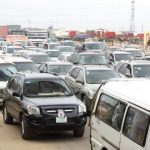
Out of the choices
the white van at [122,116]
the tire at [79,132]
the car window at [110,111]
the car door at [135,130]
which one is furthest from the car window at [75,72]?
the car door at [135,130]

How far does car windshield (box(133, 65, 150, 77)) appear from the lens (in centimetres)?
1828

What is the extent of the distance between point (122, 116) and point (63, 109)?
457 centimetres

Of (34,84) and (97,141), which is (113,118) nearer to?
(97,141)

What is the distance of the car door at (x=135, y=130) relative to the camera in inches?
243

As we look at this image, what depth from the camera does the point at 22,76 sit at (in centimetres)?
1341

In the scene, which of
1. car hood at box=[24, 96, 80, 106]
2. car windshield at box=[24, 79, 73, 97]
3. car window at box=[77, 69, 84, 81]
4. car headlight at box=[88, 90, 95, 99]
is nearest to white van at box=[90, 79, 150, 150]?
car hood at box=[24, 96, 80, 106]

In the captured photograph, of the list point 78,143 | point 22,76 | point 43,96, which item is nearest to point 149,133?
point 78,143

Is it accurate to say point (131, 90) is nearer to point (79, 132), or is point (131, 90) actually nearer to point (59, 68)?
point (79, 132)

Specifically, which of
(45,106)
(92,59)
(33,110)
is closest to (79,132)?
(45,106)

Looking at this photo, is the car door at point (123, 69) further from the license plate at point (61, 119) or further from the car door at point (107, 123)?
the car door at point (107, 123)

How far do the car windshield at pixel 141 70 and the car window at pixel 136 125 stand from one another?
37.6ft

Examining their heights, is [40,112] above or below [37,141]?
above

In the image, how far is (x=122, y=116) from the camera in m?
7.10

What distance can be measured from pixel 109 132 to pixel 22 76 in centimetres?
629
